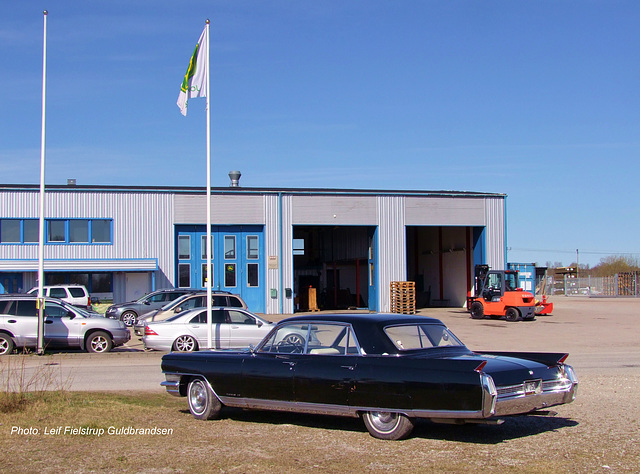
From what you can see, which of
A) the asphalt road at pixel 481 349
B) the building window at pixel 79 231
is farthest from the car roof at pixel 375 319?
the building window at pixel 79 231

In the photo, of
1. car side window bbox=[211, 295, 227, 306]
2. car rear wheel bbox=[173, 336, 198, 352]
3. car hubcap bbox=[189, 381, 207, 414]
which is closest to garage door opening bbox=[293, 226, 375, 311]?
car side window bbox=[211, 295, 227, 306]

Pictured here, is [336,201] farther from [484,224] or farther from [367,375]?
[367,375]

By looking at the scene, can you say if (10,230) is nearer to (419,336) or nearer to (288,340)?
(288,340)

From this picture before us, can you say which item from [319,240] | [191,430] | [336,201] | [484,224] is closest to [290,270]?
[336,201]

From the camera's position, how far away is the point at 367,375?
8.05m

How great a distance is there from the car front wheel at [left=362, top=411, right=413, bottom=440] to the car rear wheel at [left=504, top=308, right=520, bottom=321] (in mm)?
27639

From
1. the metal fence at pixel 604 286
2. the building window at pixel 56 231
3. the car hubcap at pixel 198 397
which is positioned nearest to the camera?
the car hubcap at pixel 198 397

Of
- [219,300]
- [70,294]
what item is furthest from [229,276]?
[219,300]

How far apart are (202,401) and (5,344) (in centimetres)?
1188

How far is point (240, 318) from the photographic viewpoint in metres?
19.7

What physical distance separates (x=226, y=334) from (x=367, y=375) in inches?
459

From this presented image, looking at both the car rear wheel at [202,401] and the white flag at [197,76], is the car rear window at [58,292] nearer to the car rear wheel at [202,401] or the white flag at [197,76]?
the white flag at [197,76]

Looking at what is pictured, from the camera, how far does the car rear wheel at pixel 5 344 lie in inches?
752

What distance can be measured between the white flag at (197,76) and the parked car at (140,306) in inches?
480
